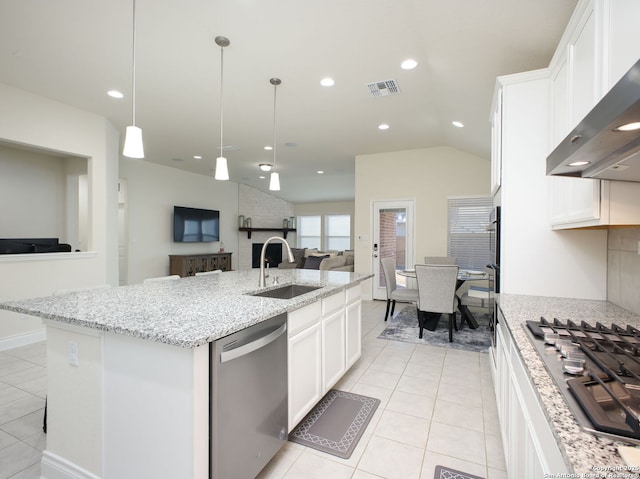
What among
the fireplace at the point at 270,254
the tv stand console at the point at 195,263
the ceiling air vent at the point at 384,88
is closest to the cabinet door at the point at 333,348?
the ceiling air vent at the point at 384,88

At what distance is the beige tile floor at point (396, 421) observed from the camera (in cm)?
Answer: 173

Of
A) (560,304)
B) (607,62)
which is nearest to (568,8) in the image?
(607,62)

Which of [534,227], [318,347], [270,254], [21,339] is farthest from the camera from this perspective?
[270,254]

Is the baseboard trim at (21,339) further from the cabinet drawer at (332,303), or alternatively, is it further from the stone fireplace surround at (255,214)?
the stone fireplace surround at (255,214)

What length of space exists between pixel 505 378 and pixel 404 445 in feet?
2.43

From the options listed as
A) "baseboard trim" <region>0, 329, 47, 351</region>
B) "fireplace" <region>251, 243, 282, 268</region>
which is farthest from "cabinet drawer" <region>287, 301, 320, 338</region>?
"fireplace" <region>251, 243, 282, 268</region>

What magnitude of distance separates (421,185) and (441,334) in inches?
111

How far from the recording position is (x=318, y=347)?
7.16 ft

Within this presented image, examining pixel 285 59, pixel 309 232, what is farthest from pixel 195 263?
pixel 285 59

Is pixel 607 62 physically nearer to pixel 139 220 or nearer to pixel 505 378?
pixel 505 378

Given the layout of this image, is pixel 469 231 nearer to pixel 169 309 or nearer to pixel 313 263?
pixel 313 263

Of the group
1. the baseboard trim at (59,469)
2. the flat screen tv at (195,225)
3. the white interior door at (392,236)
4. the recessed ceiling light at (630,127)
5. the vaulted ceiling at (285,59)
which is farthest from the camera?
the flat screen tv at (195,225)

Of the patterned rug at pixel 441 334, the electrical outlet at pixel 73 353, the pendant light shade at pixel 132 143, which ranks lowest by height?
the patterned rug at pixel 441 334

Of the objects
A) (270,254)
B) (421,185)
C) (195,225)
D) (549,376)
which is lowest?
(270,254)
